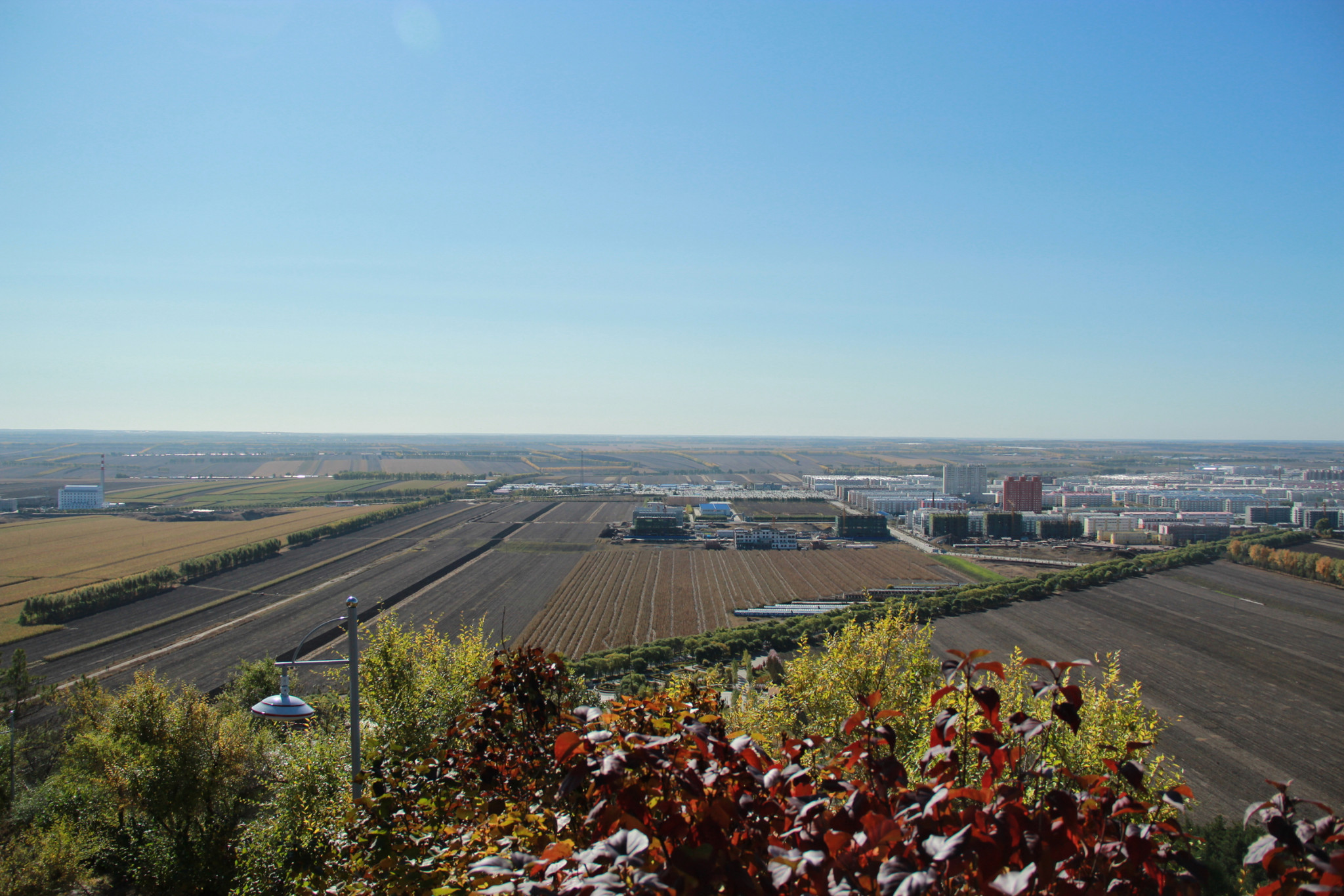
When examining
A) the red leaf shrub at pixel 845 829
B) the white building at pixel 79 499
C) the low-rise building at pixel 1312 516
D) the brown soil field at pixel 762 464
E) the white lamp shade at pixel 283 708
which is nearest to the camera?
the red leaf shrub at pixel 845 829

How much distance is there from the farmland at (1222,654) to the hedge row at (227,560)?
4201cm

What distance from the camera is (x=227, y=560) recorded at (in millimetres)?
42156

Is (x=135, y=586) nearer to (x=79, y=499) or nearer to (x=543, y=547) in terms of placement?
(x=543, y=547)

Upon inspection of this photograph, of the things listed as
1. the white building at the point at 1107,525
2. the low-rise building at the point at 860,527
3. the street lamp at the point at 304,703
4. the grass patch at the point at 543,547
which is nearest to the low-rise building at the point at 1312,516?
the white building at the point at 1107,525

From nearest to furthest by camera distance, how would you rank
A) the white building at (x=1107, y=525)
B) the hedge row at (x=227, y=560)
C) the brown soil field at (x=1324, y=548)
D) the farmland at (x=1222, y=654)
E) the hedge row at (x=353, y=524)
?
the farmland at (x=1222, y=654), the hedge row at (x=227, y=560), the brown soil field at (x=1324, y=548), the hedge row at (x=353, y=524), the white building at (x=1107, y=525)

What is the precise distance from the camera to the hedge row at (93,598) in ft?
99.5

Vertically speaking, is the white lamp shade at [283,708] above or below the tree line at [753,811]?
below

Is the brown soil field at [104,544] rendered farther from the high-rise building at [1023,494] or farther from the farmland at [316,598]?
the high-rise building at [1023,494]

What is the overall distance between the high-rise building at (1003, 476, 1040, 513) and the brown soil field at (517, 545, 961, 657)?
28.3m

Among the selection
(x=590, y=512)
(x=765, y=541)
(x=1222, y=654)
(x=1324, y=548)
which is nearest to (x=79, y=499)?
(x=590, y=512)

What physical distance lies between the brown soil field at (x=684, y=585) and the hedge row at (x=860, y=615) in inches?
104

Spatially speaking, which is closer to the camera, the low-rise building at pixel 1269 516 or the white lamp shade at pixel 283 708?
the white lamp shade at pixel 283 708

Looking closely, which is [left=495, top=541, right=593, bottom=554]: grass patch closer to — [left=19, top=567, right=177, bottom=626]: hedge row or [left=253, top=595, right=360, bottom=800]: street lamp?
[left=19, top=567, right=177, bottom=626]: hedge row

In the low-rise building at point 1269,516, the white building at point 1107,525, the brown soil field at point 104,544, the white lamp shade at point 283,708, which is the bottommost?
the brown soil field at point 104,544
